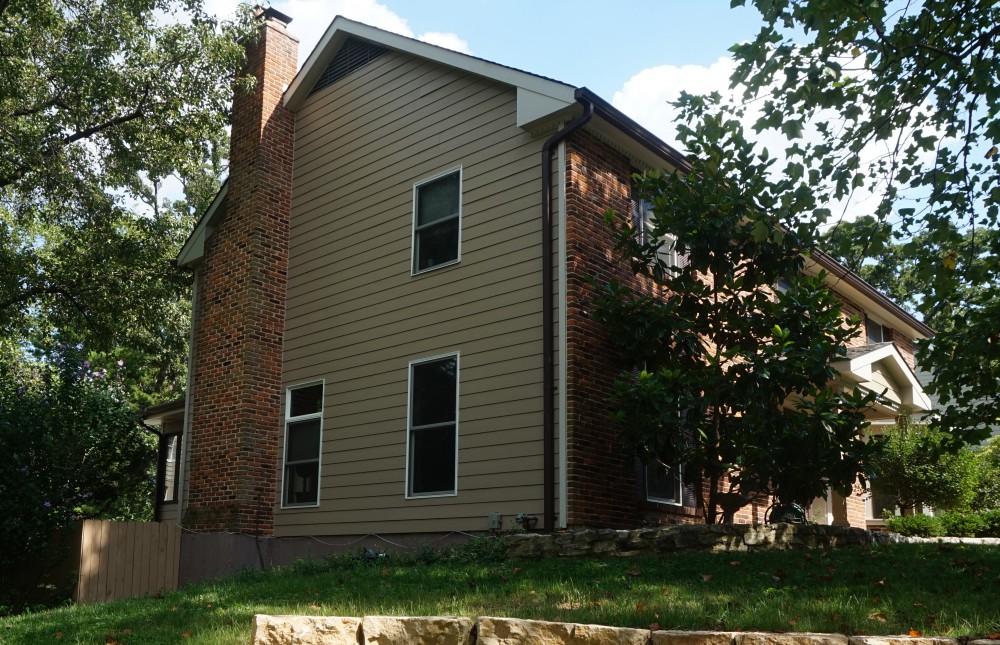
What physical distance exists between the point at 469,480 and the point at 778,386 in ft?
12.3

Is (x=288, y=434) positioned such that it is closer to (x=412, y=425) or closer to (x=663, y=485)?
(x=412, y=425)

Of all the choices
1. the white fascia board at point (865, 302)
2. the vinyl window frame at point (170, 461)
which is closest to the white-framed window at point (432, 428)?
the vinyl window frame at point (170, 461)

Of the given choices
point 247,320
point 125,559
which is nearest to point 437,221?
point 247,320

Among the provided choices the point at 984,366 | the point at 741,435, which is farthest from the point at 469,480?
the point at 984,366

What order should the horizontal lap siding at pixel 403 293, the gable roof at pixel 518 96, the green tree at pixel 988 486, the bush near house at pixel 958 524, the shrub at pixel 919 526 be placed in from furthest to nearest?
the green tree at pixel 988 486, the bush near house at pixel 958 524, the shrub at pixel 919 526, the gable roof at pixel 518 96, the horizontal lap siding at pixel 403 293

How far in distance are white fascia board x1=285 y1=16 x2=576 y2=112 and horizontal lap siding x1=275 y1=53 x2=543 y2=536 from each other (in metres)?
0.23

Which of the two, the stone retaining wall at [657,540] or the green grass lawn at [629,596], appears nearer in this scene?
the green grass lawn at [629,596]

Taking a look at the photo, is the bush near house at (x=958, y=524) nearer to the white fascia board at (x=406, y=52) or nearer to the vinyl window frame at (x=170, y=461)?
the white fascia board at (x=406, y=52)

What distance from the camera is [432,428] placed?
11.9 m

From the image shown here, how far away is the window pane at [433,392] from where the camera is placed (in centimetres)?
1182

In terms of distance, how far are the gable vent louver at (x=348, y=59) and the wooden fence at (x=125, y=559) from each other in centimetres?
722

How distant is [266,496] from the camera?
44.3 ft

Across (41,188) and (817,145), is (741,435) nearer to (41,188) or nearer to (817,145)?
(817,145)

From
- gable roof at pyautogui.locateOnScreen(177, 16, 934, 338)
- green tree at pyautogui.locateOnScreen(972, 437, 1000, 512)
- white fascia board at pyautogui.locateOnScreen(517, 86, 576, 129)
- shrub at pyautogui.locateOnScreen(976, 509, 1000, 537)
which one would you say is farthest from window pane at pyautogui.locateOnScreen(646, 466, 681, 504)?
green tree at pyautogui.locateOnScreen(972, 437, 1000, 512)
